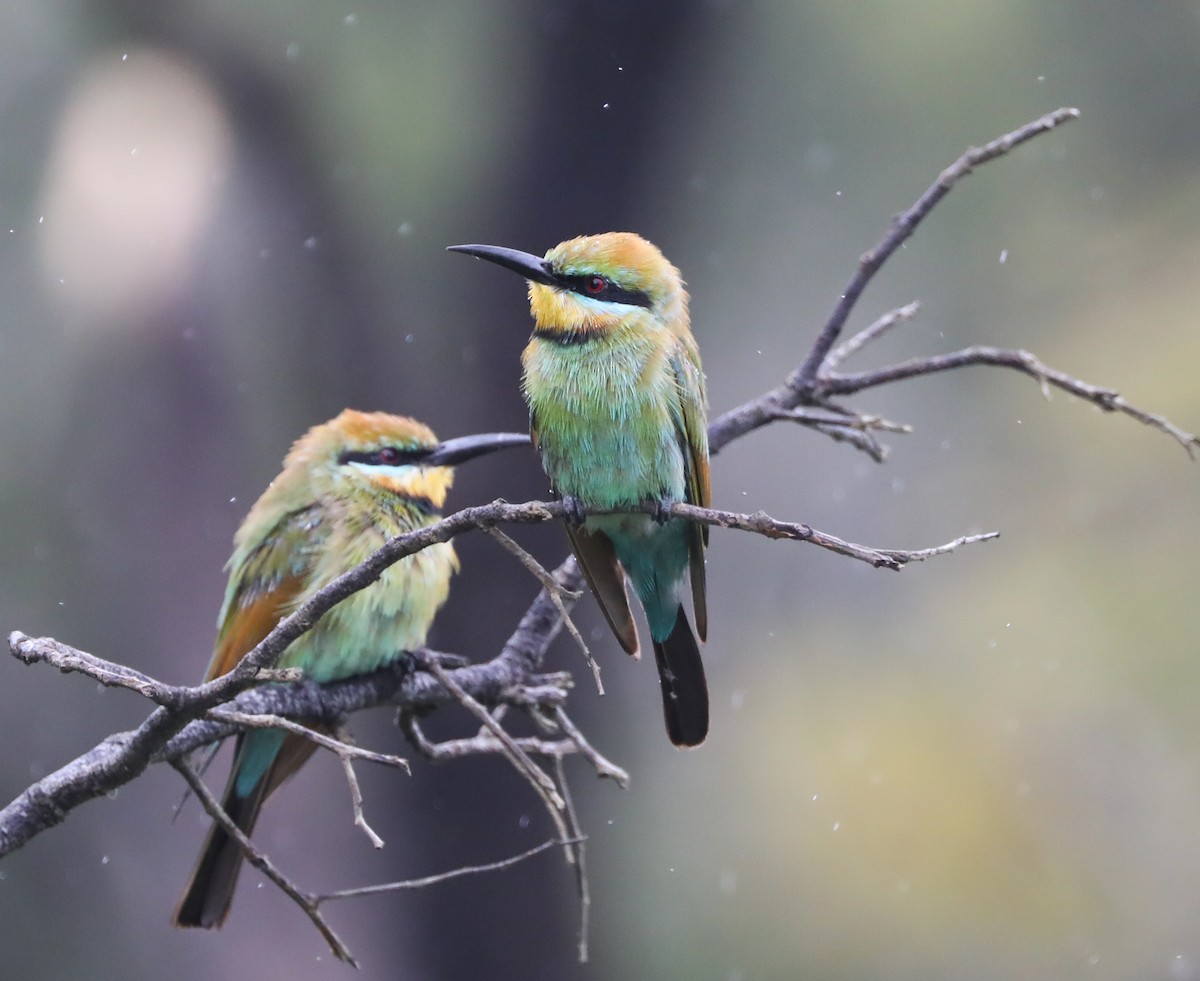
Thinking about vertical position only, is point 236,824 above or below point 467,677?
below

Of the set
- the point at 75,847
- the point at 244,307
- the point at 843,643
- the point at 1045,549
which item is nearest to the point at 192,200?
the point at 244,307

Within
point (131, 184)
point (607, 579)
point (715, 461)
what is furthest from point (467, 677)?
point (715, 461)

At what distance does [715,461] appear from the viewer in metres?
4.50

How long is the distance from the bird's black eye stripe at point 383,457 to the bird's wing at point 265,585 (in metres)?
0.12

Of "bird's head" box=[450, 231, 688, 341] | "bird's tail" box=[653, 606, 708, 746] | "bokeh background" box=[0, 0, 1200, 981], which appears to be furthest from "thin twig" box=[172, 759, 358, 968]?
"bokeh background" box=[0, 0, 1200, 981]

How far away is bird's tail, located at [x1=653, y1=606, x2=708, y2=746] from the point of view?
1686 millimetres

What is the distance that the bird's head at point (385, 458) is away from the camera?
7.13ft

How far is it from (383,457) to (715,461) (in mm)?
2414

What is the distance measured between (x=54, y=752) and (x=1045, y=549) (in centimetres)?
302

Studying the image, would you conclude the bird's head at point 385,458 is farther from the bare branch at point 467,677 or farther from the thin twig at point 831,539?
the thin twig at point 831,539

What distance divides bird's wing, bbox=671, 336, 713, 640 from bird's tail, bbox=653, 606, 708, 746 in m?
0.06

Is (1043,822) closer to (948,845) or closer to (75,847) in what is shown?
(948,845)

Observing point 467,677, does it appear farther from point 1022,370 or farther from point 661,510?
point 1022,370

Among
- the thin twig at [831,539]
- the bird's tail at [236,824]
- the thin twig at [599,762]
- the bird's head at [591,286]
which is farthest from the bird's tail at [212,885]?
the thin twig at [831,539]
